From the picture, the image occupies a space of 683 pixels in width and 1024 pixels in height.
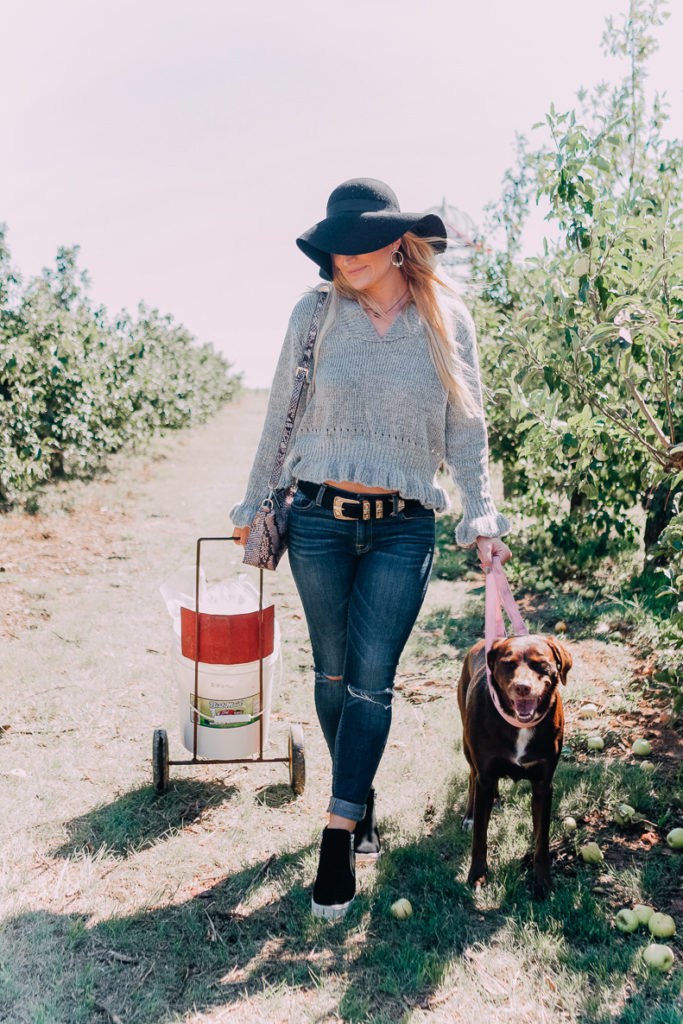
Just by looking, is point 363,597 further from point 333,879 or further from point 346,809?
point 333,879

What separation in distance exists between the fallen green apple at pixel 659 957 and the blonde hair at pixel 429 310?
160 cm

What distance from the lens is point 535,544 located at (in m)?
6.63

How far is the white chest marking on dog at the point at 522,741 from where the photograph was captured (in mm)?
2477

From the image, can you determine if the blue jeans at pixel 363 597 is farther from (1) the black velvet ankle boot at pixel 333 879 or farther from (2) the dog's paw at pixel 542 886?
(2) the dog's paw at pixel 542 886

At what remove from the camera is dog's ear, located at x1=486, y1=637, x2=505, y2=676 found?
2.49m

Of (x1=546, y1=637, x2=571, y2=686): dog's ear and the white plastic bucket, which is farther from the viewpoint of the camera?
the white plastic bucket

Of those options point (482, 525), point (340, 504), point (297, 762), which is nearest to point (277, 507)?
point (340, 504)

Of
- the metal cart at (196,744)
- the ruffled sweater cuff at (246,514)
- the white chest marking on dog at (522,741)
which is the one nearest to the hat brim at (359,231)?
the ruffled sweater cuff at (246,514)

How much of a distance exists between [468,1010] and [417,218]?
2.18 meters

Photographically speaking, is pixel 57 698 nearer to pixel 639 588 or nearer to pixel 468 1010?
pixel 468 1010

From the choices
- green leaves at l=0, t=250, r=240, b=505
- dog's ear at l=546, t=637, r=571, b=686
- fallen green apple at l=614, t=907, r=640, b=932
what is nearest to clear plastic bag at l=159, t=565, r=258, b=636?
A: dog's ear at l=546, t=637, r=571, b=686

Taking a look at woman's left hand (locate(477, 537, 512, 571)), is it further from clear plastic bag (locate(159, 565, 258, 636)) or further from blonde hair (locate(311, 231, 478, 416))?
clear plastic bag (locate(159, 565, 258, 636))

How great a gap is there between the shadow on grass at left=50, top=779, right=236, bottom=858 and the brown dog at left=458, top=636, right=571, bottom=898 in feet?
3.71

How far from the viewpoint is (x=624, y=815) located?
294 cm
